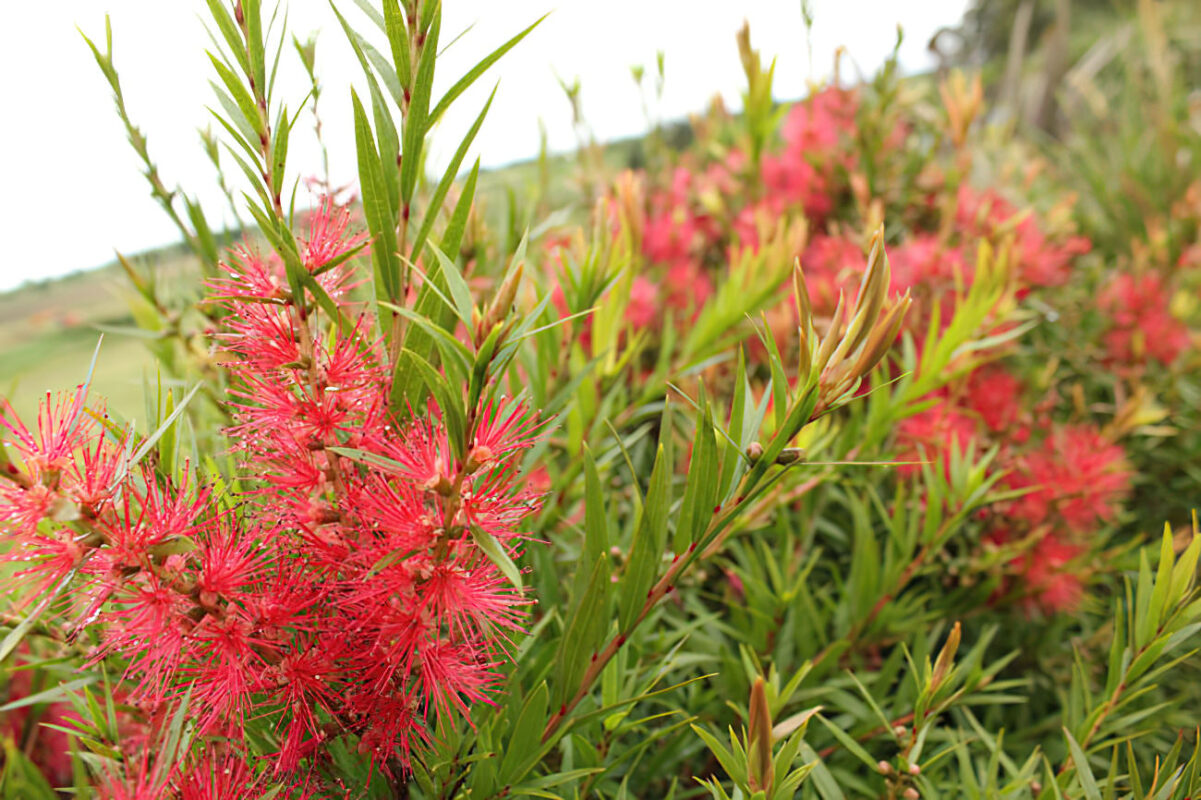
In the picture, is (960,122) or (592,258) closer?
(592,258)

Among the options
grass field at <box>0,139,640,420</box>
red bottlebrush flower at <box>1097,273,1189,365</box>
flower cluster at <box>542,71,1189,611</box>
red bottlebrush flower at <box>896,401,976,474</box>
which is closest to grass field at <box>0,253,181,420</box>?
Result: grass field at <box>0,139,640,420</box>

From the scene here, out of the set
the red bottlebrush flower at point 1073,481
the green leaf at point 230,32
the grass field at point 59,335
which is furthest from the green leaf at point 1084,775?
the grass field at point 59,335

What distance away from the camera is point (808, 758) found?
0.97 feet

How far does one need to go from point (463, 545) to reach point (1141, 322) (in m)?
0.89

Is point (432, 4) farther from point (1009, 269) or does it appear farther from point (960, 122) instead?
point (960, 122)

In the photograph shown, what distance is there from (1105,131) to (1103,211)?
2.79ft

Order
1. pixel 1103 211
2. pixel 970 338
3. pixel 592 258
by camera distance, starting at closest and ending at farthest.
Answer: pixel 592 258 < pixel 970 338 < pixel 1103 211

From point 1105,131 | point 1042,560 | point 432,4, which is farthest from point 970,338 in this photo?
point 1105,131

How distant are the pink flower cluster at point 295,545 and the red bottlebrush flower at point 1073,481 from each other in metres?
0.52

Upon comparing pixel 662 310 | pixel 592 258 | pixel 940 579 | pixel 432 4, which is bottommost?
pixel 940 579

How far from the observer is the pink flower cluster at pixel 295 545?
19 cm

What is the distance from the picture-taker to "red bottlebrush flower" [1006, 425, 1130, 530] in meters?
0.57

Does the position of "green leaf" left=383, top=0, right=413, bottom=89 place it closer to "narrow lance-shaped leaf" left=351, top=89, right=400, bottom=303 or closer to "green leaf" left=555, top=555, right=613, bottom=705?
"narrow lance-shaped leaf" left=351, top=89, right=400, bottom=303

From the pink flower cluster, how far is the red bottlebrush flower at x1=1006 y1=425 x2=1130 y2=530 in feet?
1.71
